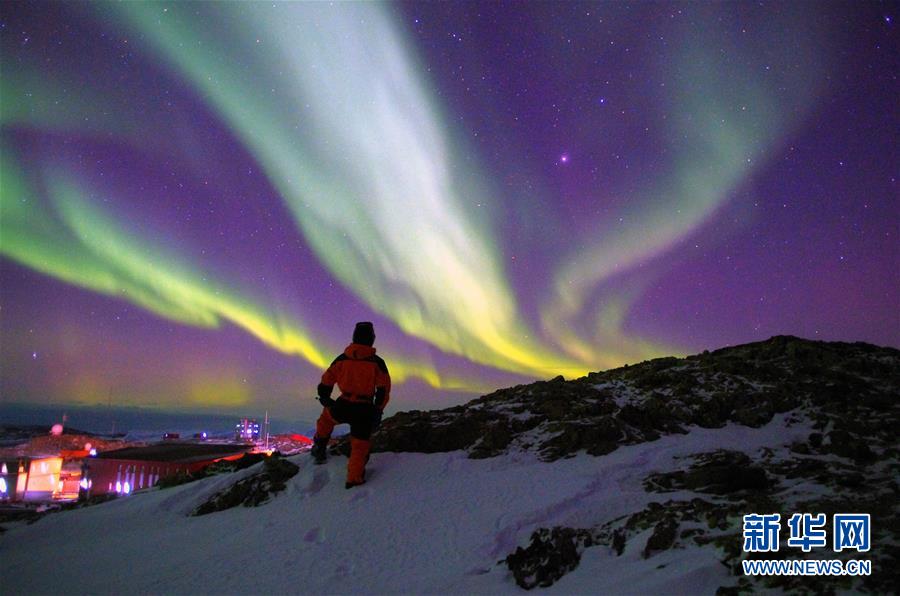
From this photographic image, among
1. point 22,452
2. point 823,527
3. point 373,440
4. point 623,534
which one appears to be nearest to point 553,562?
point 623,534

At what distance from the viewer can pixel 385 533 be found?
623 centimetres

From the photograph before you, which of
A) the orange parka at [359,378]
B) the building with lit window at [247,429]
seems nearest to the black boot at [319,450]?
the orange parka at [359,378]

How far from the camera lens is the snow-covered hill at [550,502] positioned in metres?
4.80

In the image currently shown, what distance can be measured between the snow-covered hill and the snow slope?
29mm

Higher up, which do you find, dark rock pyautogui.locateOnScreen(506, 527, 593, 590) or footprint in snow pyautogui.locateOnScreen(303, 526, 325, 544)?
dark rock pyautogui.locateOnScreen(506, 527, 593, 590)

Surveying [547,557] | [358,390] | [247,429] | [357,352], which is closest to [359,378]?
[358,390]

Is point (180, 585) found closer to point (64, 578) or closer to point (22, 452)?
point (64, 578)

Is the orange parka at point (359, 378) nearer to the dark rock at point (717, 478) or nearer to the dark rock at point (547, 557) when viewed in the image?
the dark rock at point (547, 557)

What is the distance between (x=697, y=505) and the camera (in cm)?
533

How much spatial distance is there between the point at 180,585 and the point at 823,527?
6.31 meters

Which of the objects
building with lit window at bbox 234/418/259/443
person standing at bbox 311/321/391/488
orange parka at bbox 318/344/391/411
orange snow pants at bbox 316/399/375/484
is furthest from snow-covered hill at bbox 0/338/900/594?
building with lit window at bbox 234/418/259/443

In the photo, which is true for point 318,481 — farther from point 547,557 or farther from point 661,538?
point 661,538

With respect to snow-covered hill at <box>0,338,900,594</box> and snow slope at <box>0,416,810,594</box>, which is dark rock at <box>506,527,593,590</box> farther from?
snow slope at <box>0,416,810,594</box>

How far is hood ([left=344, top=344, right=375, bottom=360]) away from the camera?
28.3 feet
